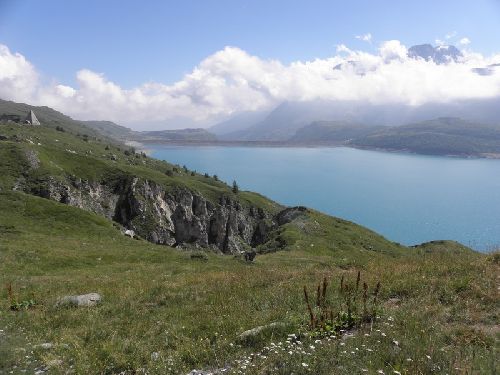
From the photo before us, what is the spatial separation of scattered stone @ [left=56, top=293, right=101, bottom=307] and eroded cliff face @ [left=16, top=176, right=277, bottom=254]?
65.1 metres

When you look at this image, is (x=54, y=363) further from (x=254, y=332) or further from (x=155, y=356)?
(x=254, y=332)

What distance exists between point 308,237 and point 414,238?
146 metres

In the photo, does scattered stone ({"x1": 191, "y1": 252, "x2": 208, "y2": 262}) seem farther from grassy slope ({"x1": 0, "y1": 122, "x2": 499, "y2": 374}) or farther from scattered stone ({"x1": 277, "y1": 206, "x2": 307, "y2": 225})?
scattered stone ({"x1": 277, "y1": 206, "x2": 307, "y2": 225})

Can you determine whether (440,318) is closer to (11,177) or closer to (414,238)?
(11,177)

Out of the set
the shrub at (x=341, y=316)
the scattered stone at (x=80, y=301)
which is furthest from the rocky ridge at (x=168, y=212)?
the shrub at (x=341, y=316)

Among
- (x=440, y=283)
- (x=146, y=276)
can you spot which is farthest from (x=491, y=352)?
(x=146, y=276)

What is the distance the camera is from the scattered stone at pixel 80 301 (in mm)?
16609

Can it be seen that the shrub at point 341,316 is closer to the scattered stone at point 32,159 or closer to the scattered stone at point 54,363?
the scattered stone at point 54,363

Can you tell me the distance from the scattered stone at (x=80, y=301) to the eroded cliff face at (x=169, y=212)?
65058 mm

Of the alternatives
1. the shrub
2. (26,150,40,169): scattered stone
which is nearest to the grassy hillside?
the shrub

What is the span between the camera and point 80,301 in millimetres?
16906

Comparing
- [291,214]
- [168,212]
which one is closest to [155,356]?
[291,214]

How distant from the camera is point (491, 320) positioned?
1066 cm

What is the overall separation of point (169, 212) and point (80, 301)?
338 feet
